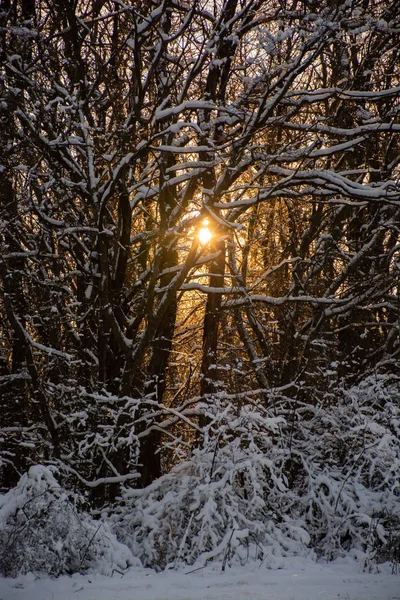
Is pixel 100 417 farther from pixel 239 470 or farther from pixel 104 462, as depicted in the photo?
pixel 239 470

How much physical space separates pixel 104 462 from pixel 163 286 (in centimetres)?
267

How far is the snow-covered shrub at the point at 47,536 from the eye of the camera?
4.57 m

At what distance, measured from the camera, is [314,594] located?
164 inches

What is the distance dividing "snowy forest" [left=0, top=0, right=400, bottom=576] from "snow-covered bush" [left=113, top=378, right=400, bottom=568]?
3 cm

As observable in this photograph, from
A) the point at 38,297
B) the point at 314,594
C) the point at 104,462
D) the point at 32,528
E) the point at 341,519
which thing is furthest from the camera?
the point at 38,297

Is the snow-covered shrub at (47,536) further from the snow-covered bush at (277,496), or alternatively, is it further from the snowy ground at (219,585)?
the snow-covered bush at (277,496)

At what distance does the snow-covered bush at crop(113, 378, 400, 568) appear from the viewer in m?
5.37

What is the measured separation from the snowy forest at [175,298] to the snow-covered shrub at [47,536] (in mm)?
17

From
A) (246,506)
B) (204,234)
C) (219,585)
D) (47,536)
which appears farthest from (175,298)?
(219,585)

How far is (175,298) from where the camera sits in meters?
7.31

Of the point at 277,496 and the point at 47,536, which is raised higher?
the point at 277,496

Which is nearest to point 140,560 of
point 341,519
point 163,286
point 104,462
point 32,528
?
point 32,528

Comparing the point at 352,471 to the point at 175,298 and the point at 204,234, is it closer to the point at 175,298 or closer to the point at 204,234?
the point at 175,298

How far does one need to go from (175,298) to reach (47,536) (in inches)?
137
